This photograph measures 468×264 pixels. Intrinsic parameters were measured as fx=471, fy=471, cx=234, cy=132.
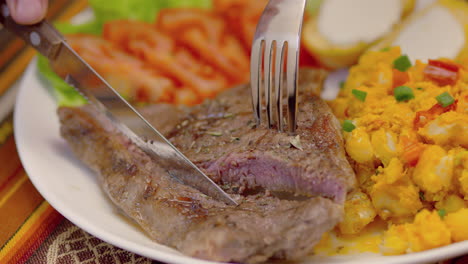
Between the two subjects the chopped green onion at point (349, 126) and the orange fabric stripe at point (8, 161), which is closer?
the chopped green onion at point (349, 126)

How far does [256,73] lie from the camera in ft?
9.16

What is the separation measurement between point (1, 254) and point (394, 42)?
3.30 meters

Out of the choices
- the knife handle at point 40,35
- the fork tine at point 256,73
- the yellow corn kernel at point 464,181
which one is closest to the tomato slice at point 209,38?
the fork tine at point 256,73

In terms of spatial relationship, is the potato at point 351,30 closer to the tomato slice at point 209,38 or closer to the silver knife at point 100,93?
the tomato slice at point 209,38

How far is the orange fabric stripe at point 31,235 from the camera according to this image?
272cm

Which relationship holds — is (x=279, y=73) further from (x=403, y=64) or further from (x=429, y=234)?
(x=429, y=234)

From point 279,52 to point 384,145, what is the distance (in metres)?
0.78

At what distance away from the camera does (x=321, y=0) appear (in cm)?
461

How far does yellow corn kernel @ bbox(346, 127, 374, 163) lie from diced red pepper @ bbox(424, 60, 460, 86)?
71 centimetres

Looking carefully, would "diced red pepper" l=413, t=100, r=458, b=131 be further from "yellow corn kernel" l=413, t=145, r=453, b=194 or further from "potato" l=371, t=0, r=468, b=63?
"potato" l=371, t=0, r=468, b=63

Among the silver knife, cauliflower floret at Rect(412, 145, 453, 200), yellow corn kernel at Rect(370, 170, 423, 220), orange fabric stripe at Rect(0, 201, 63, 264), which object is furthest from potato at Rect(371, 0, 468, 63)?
orange fabric stripe at Rect(0, 201, 63, 264)

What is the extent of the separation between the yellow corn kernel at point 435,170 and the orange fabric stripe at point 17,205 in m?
2.38

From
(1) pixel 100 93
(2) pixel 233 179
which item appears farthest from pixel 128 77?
(2) pixel 233 179

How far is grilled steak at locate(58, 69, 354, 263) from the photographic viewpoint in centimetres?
222
